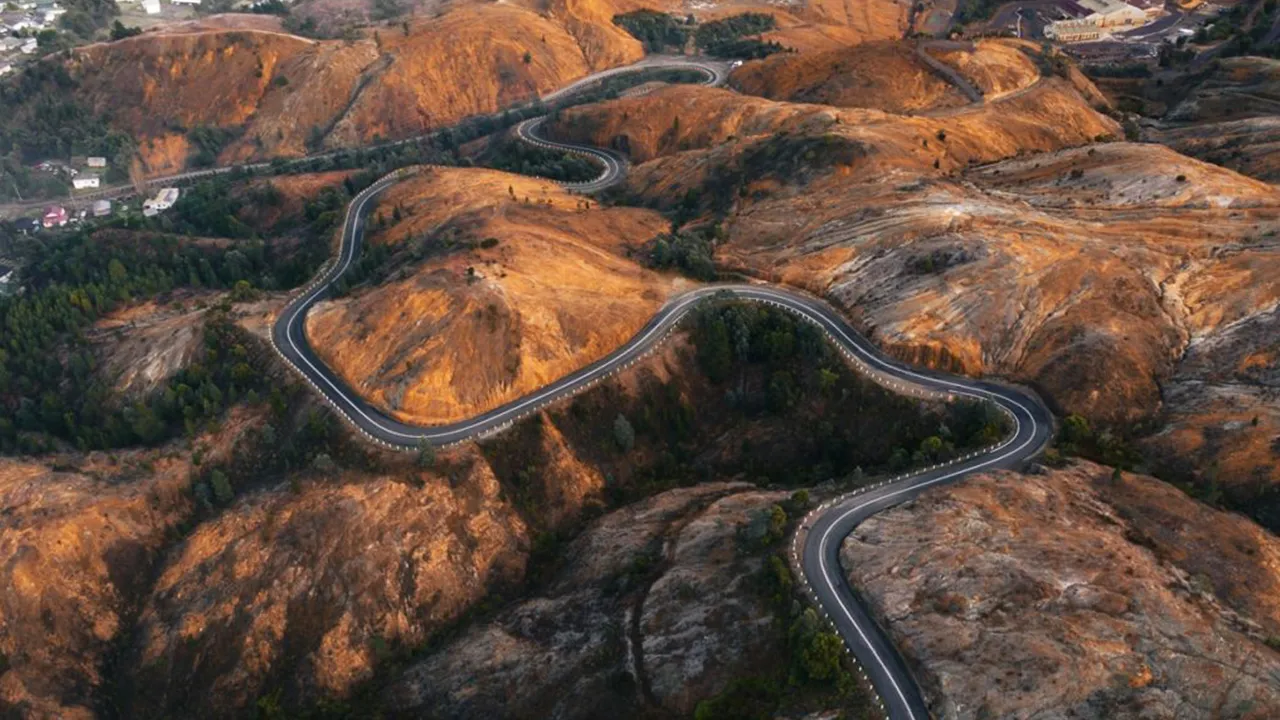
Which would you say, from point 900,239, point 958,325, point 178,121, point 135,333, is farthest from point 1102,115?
point 178,121

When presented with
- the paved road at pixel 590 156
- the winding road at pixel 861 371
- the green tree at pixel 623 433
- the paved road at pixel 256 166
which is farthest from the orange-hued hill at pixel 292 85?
the green tree at pixel 623 433

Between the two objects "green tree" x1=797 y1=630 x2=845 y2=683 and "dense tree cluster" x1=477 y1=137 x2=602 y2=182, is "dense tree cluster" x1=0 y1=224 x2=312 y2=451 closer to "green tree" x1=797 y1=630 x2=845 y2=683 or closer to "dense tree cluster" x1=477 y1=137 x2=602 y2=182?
"dense tree cluster" x1=477 y1=137 x2=602 y2=182

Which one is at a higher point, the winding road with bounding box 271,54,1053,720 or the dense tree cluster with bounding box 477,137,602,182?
the dense tree cluster with bounding box 477,137,602,182

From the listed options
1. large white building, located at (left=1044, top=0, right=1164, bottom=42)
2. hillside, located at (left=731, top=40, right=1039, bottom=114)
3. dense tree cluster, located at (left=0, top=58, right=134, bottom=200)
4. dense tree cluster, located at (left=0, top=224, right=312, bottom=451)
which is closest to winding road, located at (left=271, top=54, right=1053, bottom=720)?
Answer: dense tree cluster, located at (left=0, top=224, right=312, bottom=451)

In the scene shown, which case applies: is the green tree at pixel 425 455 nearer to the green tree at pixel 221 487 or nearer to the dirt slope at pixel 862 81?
the green tree at pixel 221 487

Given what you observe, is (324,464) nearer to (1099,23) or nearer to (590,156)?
(590,156)
